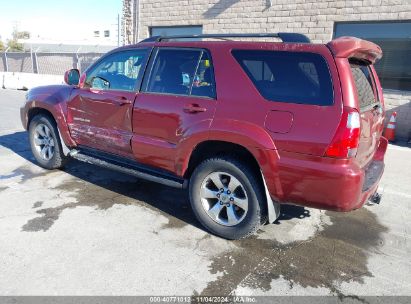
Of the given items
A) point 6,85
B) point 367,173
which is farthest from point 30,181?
point 6,85

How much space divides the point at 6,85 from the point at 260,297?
19.8 m

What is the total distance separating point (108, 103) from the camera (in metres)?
4.10

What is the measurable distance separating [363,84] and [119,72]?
277 cm

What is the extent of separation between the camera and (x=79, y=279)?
2668mm

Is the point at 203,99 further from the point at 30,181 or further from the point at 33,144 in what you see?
the point at 33,144

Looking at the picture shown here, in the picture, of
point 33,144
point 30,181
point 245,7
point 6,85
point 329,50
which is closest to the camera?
point 329,50

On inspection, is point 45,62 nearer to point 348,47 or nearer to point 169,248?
point 169,248

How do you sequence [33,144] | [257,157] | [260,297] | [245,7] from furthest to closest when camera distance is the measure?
[245,7]
[33,144]
[257,157]
[260,297]

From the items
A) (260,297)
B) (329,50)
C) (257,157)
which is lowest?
(260,297)

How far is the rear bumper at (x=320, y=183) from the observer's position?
2.72 m

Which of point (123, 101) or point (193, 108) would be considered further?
point (123, 101)

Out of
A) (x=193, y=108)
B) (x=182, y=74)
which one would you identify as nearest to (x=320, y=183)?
(x=193, y=108)

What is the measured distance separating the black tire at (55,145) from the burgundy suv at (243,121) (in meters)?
Answer: 0.73

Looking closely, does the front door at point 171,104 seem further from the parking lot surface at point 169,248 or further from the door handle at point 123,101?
the parking lot surface at point 169,248
